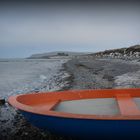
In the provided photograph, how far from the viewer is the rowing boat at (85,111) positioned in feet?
12.2

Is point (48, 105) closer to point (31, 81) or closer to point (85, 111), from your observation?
point (85, 111)

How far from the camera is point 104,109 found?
535cm

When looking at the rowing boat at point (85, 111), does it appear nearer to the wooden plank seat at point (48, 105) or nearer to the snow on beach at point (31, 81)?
the wooden plank seat at point (48, 105)

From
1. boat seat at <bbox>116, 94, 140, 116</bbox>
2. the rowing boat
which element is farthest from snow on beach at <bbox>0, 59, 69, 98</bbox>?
boat seat at <bbox>116, 94, 140, 116</bbox>

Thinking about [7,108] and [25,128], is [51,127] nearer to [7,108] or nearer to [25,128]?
[25,128]

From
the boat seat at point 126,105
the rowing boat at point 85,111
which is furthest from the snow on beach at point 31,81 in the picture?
the boat seat at point 126,105

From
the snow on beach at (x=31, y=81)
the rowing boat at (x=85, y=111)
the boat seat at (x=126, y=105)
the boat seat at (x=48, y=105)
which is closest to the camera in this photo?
the rowing boat at (x=85, y=111)

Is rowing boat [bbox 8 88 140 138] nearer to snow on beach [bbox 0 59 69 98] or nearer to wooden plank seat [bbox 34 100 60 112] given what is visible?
wooden plank seat [bbox 34 100 60 112]

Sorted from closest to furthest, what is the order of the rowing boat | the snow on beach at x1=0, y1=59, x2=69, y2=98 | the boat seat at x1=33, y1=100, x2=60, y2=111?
1. the rowing boat
2. the boat seat at x1=33, y1=100, x2=60, y2=111
3. the snow on beach at x1=0, y1=59, x2=69, y2=98

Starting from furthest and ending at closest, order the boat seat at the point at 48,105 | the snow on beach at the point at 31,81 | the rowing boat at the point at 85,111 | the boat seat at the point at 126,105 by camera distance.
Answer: the snow on beach at the point at 31,81 < the boat seat at the point at 48,105 < the boat seat at the point at 126,105 < the rowing boat at the point at 85,111

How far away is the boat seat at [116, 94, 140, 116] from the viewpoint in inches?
181

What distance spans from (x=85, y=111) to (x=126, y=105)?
0.70 metres

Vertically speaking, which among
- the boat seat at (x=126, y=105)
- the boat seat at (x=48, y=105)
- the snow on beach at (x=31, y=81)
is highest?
the boat seat at (x=126, y=105)

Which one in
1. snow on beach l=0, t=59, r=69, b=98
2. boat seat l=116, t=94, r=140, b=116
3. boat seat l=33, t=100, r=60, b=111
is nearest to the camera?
boat seat l=116, t=94, r=140, b=116
